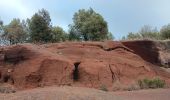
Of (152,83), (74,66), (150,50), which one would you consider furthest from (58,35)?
(152,83)

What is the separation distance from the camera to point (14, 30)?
54.5m

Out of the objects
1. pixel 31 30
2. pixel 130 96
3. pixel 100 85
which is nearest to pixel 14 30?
pixel 31 30

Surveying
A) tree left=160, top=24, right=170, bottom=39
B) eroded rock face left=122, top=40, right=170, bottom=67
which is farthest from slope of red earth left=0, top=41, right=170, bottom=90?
tree left=160, top=24, right=170, bottom=39

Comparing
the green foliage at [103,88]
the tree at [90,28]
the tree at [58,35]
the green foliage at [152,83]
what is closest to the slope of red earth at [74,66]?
the green foliage at [103,88]

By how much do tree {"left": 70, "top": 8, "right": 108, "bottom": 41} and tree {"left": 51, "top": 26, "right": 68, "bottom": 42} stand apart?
114 cm

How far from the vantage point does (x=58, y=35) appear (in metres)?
51.8

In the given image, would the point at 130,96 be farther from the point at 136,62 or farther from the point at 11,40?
the point at 11,40

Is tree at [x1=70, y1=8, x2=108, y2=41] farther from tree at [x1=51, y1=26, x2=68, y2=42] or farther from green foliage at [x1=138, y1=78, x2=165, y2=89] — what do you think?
green foliage at [x1=138, y1=78, x2=165, y2=89]

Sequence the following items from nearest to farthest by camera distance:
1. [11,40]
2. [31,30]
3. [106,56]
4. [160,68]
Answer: [106,56] → [160,68] → [31,30] → [11,40]

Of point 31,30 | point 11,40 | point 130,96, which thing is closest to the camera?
point 130,96

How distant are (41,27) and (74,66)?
14.2m

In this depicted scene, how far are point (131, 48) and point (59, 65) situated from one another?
8018mm

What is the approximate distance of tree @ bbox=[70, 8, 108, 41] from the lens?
49781mm

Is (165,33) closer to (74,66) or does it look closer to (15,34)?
(15,34)
